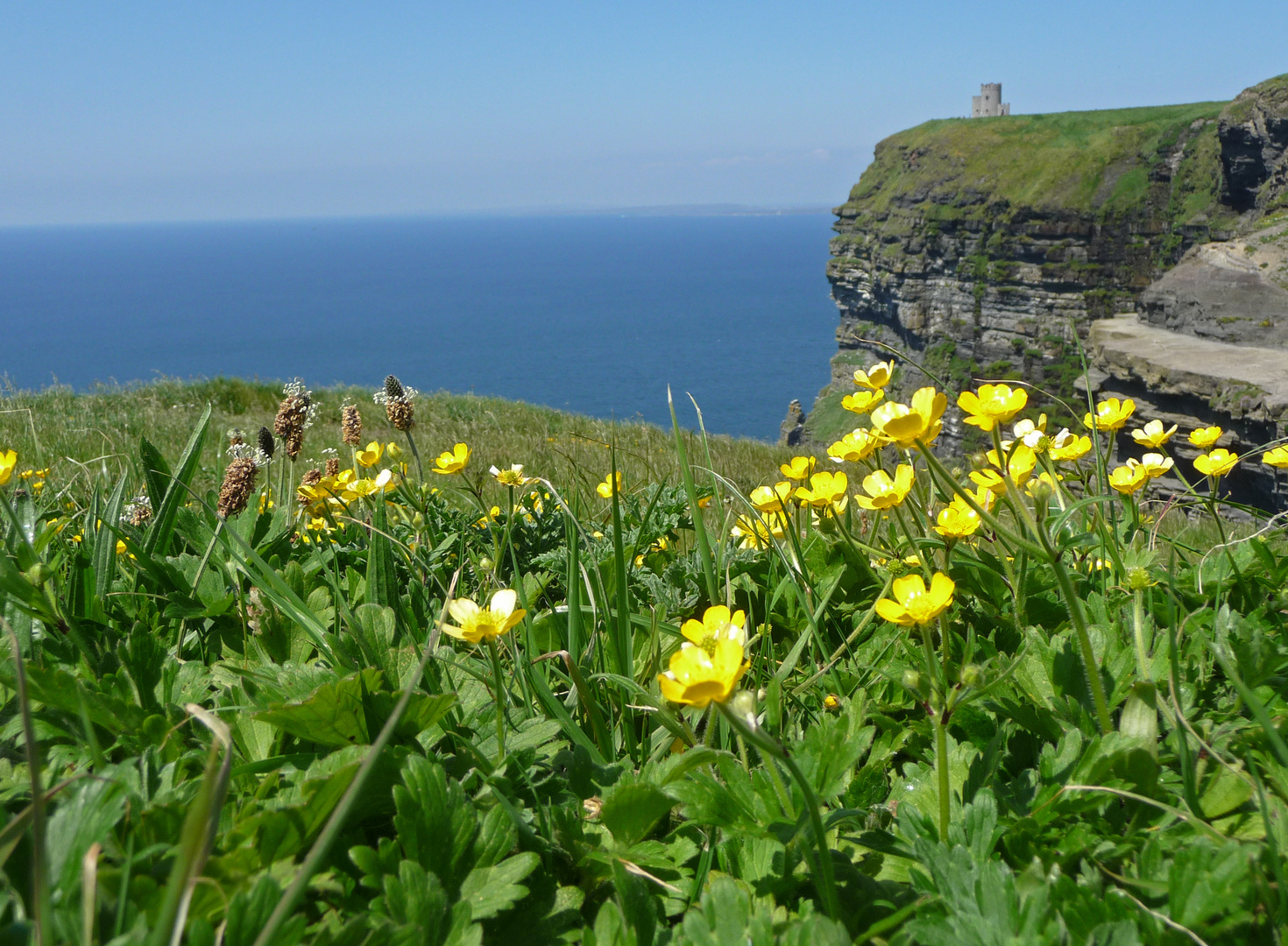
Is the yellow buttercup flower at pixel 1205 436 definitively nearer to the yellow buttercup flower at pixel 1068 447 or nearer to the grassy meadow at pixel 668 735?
the grassy meadow at pixel 668 735

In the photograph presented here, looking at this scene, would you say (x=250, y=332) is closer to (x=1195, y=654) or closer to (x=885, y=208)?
(x=885, y=208)

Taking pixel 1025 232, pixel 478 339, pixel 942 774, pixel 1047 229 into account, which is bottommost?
pixel 478 339

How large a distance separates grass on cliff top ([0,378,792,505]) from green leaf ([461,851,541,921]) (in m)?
2.85

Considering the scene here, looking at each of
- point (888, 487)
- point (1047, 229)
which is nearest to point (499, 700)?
point (888, 487)

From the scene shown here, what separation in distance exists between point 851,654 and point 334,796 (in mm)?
1009

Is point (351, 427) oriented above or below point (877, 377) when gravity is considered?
below

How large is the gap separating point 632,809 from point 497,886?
0.20 metres

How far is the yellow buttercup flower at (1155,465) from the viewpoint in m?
1.82

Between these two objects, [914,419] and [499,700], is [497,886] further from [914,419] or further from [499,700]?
[914,419]

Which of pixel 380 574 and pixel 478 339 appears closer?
pixel 380 574

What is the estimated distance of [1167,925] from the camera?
951mm

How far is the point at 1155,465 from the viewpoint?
1856 millimetres

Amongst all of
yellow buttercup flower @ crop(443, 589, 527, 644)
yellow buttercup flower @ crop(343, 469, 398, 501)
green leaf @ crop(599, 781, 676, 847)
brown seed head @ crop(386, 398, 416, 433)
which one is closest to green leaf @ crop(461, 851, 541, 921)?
green leaf @ crop(599, 781, 676, 847)

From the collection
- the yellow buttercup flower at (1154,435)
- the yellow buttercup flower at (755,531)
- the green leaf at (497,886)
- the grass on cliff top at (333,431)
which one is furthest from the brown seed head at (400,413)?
the yellow buttercup flower at (1154,435)
